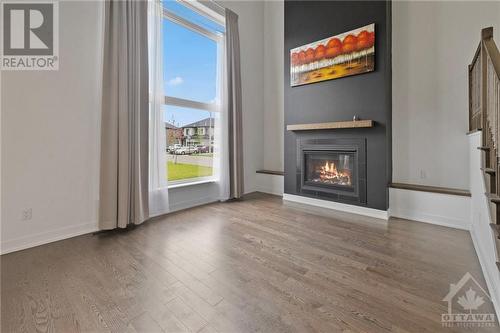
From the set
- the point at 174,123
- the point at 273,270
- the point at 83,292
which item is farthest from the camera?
the point at 174,123

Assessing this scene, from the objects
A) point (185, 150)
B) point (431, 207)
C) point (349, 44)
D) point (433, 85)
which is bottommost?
point (431, 207)

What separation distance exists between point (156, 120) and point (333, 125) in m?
2.57

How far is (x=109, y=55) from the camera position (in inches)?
102

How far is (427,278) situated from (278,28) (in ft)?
15.9

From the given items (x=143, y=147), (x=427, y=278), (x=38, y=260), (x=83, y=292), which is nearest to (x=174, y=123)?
(x=143, y=147)

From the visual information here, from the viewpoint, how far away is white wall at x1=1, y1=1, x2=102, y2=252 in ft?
7.05

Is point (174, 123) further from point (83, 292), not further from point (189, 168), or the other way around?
point (83, 292)

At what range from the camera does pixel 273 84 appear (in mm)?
4867

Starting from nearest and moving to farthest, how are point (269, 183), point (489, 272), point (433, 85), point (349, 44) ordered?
point (489, 272) < point (433, 85) < point (349, 44) < point (269, 183)

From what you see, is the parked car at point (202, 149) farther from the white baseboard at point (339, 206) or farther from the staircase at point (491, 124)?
the staircase at point (491, 124)

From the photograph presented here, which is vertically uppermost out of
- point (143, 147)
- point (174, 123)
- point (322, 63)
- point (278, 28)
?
point (278, 28)

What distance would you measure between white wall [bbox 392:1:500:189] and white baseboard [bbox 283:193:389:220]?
0.65 metres

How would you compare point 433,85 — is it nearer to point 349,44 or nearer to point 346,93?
point 346,93

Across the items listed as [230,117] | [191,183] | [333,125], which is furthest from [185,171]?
[333,125]
